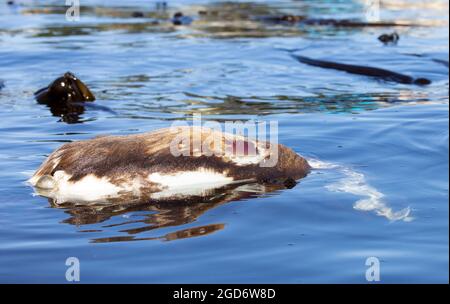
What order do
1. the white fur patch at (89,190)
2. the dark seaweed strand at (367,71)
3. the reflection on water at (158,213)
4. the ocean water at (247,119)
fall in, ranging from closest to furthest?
1. the ocean water at (247,119)
2. the reflection on water at (158,213)
3. the white fur patch at (89,190)
4. the dark seaweed strand at (367,71)

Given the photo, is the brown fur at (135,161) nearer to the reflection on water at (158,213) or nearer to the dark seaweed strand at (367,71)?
the reflection on water at (158,213)

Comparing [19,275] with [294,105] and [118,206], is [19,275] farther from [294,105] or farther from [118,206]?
[294,105]

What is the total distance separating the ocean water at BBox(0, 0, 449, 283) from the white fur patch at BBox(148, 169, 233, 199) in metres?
0.30

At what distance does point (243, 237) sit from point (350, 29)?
17377 mm

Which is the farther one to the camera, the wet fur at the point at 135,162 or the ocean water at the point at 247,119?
the wet fur at the point at 135,162

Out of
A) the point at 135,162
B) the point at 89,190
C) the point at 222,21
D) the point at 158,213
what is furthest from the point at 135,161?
the point at 222,21

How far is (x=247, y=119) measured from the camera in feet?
35.7

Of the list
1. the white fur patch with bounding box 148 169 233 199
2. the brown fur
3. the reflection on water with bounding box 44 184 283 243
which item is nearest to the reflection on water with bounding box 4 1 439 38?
the brown fur

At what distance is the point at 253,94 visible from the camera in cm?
1289

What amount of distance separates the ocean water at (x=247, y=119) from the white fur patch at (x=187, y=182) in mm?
299

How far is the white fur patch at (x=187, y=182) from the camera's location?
6867mm

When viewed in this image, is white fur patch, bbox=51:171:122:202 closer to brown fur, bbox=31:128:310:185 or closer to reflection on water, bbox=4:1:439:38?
brown fur, bbox=31:128:310:185

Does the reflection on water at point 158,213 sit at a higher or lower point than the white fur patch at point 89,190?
lower

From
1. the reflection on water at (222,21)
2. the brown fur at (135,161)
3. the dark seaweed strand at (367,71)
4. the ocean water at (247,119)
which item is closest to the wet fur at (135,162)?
the brown fur at (135,161)
